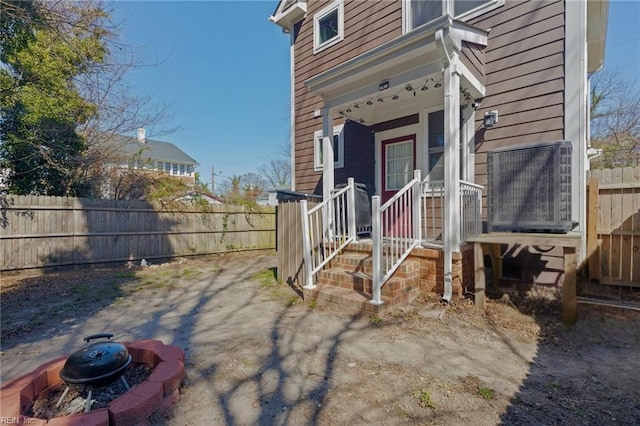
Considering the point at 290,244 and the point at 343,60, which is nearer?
the point at 290,244

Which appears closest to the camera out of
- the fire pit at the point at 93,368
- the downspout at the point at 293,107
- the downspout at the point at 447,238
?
the fire pit at the point at 93,368

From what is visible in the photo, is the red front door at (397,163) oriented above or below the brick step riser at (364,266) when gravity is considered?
above

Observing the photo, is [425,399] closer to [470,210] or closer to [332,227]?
[470,210]

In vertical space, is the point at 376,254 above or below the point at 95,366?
above

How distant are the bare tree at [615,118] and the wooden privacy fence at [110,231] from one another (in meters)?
15.1

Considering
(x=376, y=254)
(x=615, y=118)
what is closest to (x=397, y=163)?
(x=376, y=254)

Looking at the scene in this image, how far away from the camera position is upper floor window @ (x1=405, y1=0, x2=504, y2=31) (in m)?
5.01

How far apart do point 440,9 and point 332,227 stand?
167 inches

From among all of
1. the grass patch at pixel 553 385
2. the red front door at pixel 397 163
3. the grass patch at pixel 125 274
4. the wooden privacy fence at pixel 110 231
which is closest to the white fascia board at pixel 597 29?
the red front door at pixel 397 163

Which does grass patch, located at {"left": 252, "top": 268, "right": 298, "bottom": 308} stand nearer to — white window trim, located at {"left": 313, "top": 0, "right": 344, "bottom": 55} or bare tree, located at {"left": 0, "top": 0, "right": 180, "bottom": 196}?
bare tree, located at {"left": 0, "top": 0, "right": 180, "bottom": 196}

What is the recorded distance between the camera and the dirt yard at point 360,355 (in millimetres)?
2078

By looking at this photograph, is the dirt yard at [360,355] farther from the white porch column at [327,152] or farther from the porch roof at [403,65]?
the porch roof at [403,65]

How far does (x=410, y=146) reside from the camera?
5.92 meters

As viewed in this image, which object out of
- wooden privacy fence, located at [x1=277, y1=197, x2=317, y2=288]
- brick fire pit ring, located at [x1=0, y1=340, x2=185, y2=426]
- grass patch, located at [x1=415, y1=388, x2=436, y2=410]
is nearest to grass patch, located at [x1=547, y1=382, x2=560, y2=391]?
grass patch, located at [x1=415, y1=388, x2=436, y2=410]
